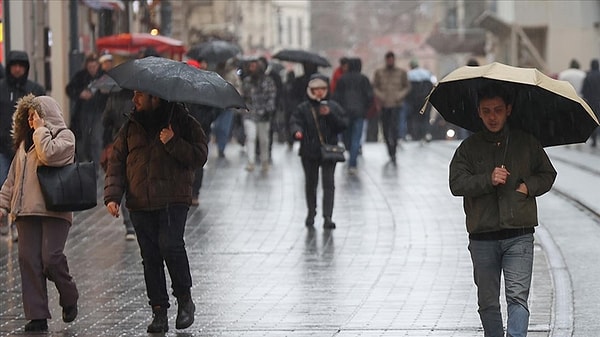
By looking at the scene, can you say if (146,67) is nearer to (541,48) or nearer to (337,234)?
(337,234)

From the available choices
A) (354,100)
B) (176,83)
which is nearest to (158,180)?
(176,83)

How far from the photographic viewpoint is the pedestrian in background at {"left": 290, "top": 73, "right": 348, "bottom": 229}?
1603cm

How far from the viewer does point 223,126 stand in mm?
25516

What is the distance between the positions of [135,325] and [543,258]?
425 cm

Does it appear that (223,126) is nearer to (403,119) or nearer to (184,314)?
(403,119)

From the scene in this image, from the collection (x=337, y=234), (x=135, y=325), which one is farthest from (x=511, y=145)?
(x=337, y=234)

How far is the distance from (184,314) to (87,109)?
427 inches

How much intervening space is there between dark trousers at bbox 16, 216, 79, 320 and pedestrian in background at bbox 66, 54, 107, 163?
899 centimetres

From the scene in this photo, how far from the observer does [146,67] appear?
9.62m

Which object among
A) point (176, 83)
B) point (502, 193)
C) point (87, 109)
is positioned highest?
point (176, 83)

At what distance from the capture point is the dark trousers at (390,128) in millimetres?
24609

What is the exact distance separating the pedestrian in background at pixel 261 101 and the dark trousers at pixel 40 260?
41.9 ft

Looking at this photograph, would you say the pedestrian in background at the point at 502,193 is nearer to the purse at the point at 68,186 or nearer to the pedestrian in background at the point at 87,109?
the purse at the point at 68,186

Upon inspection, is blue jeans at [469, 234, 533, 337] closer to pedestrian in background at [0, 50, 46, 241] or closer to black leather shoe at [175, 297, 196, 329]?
black leather shoe at [175, 297, 196, 329]
